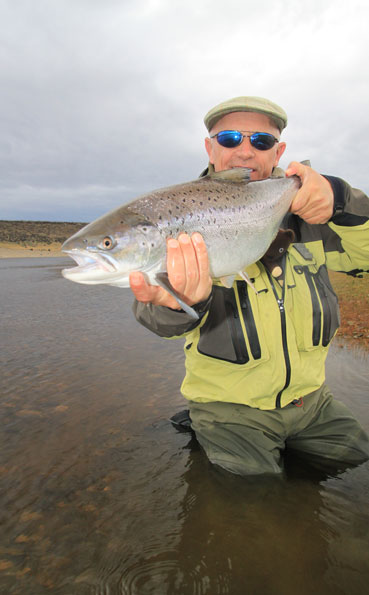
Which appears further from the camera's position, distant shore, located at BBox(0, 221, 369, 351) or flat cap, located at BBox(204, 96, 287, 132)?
distant shore, located at BBox(0, 221, 369, 351)

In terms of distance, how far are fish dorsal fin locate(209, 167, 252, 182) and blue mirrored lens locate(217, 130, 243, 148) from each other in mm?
633

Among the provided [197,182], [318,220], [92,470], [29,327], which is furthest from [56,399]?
[29,327]

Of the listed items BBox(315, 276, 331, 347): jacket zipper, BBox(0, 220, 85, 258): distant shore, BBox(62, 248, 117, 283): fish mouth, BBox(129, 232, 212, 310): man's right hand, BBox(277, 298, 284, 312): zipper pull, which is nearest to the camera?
BBox(62, 248, 117, 283): fish mouth

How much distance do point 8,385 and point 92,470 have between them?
253 centimetres

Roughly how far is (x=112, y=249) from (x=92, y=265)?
152mm

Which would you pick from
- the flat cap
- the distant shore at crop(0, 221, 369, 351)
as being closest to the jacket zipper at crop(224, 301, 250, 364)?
the flat cap

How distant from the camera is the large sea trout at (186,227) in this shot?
2143mm

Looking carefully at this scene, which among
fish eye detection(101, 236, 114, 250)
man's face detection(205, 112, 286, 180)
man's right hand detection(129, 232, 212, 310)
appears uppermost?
man's face detection(205, 112, 286, 180)

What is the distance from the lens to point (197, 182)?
8.43 ft

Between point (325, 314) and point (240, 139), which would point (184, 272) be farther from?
point (240, 139)

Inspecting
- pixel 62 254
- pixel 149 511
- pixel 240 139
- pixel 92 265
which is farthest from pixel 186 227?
pixel 62 254

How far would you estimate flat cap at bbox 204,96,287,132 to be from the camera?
10.6 feet

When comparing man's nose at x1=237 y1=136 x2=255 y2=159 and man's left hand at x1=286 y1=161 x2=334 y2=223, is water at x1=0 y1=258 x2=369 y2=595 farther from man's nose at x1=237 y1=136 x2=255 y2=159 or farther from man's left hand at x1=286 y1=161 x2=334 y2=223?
man's nose at x1=237 y1=136 x2=255 y2=159

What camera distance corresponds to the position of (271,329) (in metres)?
2.98
